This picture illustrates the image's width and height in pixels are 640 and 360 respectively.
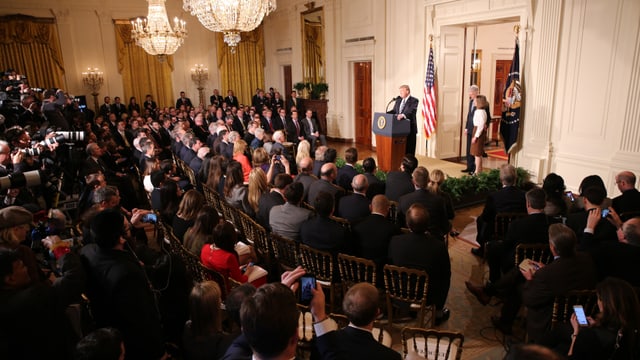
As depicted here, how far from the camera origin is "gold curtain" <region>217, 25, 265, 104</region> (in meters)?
16.6

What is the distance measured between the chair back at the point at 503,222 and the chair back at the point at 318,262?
77.1 inches

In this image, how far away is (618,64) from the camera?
20.9ft

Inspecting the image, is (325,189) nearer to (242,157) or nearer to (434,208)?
(434,208)

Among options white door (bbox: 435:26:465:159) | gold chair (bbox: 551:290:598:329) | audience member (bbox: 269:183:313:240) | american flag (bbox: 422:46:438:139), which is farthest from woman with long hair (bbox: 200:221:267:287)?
white door (bbox: 435:26:465:159)

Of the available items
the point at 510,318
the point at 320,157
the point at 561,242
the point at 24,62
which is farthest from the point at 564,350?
the point at 24,62

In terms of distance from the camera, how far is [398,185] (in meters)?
5.32

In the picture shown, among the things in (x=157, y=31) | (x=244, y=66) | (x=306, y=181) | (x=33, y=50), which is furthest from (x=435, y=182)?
(x=33, y=50)

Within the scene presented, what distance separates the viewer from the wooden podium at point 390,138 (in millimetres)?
7660

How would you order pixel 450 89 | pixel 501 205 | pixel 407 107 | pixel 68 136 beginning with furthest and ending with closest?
1. pixel 450 89
2. pixel 407 107
3. pixel 68 136
4. pixel 501 205

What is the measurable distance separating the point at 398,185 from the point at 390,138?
2509 mm

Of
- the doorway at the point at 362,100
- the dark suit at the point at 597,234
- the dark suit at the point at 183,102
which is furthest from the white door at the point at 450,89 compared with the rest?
the dark suit at the point at 183,102

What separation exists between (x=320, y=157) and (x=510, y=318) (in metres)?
3.38

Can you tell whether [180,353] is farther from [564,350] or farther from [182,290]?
[564,350]

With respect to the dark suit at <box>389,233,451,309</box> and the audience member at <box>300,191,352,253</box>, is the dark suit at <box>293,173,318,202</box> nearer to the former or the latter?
the audience member at <box>300,191,352,253</box>
